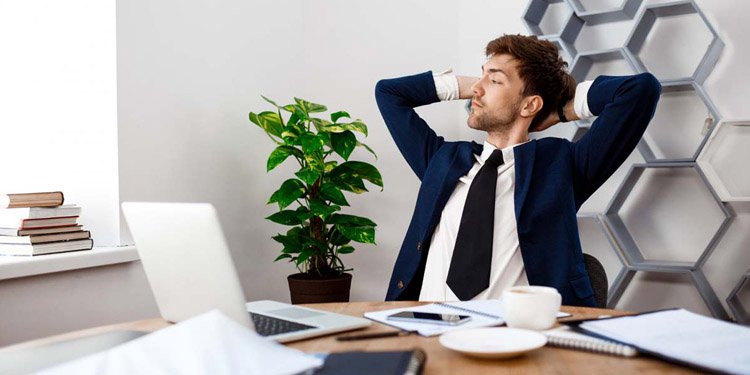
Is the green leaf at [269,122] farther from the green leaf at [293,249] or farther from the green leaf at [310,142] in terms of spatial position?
the green leaf at [293,249]

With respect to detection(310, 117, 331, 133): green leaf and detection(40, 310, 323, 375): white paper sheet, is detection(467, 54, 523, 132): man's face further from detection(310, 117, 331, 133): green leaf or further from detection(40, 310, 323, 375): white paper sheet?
detection(40, 310, 323, 375): white paper sheet

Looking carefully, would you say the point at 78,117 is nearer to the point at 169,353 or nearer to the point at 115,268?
the point at 115,268

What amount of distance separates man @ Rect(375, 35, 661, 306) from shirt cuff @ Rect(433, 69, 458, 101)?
0.10 m

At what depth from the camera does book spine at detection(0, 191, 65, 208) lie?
6.80 feet

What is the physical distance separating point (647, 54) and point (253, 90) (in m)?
1.57

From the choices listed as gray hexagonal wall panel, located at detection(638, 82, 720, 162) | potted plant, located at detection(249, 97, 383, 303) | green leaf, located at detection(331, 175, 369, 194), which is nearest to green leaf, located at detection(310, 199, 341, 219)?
potted plant, located at detection(249, 97, 383, 303)

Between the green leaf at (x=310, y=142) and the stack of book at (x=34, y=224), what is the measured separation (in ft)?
2.65

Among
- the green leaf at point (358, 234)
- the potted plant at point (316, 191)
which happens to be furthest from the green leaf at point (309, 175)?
the green leaf at point (358, 234)

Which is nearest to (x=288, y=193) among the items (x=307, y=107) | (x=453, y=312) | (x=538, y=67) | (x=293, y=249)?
(x=293, y=249)

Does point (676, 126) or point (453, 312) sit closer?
point (453, 312)

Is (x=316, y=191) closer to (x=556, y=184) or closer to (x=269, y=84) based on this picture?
(x=269, y=84)

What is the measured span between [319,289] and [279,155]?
0.53 meters

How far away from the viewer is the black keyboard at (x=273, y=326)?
1124 mm

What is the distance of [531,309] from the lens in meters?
1.08
